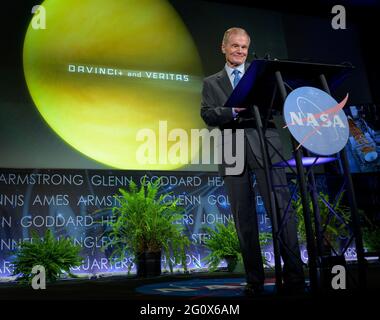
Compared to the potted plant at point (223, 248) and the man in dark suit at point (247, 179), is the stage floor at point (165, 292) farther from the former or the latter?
the potted plant at point (223, 248)

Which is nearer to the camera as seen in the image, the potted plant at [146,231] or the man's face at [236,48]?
the man's face at [236,48]

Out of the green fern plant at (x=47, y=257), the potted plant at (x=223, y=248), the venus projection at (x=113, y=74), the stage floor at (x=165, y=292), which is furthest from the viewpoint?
the venus projection at (x=113, y=74)

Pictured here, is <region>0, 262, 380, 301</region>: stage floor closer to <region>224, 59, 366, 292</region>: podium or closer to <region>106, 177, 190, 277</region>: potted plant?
<region>224, 59, 366, 292</region>: podium

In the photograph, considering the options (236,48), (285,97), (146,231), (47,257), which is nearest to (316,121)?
(285,97)

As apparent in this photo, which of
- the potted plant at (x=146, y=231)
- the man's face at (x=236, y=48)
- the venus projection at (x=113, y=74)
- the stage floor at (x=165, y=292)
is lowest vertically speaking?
the stage floor at (x=165, y=292)

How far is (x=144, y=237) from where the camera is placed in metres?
3.75

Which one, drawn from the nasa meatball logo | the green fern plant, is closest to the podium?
the nasa meatball logo

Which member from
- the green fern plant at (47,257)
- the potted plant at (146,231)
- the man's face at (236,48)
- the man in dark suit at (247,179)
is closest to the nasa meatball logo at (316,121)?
the man in dark suit at (247,179)

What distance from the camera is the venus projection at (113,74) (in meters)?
4.27

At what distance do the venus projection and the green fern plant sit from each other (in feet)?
3.56

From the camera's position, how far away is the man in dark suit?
2.00 metres

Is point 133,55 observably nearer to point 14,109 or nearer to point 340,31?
point 14,109

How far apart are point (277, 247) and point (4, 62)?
357cm

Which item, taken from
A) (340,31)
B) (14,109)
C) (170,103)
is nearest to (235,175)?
(170,103)
